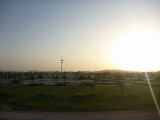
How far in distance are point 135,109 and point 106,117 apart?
3873 millimetres

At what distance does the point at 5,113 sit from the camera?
18.2 meters

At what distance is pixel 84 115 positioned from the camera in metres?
17.8

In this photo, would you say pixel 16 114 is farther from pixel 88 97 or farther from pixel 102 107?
pixel 88 97

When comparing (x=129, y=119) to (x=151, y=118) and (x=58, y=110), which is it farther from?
(x=58, y=110)

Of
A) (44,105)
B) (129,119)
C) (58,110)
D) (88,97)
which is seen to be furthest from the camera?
(88,97)

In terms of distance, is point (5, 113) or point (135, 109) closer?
point (5, 113)

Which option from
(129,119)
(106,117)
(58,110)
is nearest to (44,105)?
(58,110)

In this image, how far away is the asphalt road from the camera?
16672 millimetres

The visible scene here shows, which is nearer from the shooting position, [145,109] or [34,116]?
[34,116]

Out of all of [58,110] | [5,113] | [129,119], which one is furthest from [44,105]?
[129,119]

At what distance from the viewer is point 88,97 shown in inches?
1110

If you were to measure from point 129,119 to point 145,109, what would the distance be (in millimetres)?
4258

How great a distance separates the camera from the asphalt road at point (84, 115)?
54.7ft

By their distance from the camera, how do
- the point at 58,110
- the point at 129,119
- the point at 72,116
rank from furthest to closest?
1. the point at 58,110
2. the point at 72,116
3. the point at 129,119
